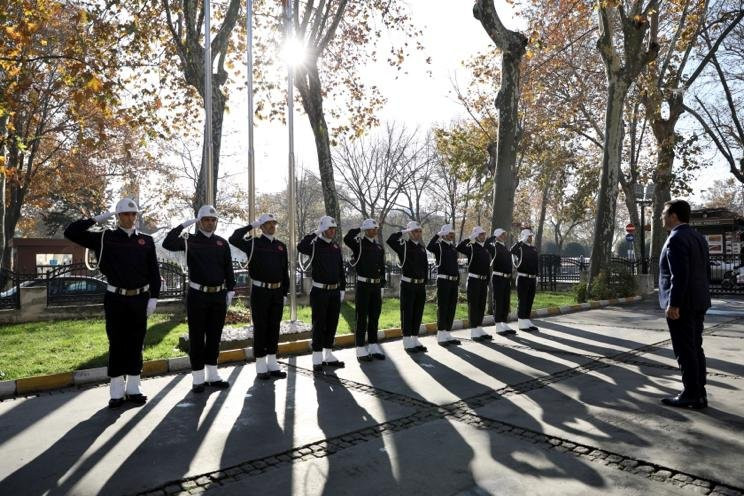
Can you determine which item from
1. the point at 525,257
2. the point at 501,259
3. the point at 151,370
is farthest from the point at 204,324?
the point at 525,257

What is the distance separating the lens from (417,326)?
8.95 meters

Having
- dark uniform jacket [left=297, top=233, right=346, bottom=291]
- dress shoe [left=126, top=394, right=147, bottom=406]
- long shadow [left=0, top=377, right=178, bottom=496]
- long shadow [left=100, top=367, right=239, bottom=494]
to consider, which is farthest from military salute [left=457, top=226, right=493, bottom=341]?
long shadow [left=0, top=377, right=178, bottom=496]

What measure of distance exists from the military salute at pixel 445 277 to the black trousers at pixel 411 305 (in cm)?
56

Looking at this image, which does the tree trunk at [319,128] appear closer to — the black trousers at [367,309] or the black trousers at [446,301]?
the black trousers at [446,301]

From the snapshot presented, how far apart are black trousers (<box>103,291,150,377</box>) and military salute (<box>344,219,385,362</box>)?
10.4ft

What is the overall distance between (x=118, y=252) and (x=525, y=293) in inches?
Answer: 299

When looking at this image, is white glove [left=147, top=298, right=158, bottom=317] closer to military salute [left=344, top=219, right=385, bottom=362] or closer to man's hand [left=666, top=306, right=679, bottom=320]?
military salute [left=344, top=219, right=385, bottom=362]

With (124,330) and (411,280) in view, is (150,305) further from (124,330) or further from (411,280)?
(411,280)

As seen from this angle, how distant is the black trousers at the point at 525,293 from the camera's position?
1070 centimetres

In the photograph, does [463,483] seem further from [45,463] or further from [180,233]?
[180,233]

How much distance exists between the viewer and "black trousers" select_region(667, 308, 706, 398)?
5.29 metres

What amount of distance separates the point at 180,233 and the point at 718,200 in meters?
70.7

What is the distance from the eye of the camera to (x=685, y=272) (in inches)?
210

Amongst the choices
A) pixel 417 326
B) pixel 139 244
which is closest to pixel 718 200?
pixel 417 326
